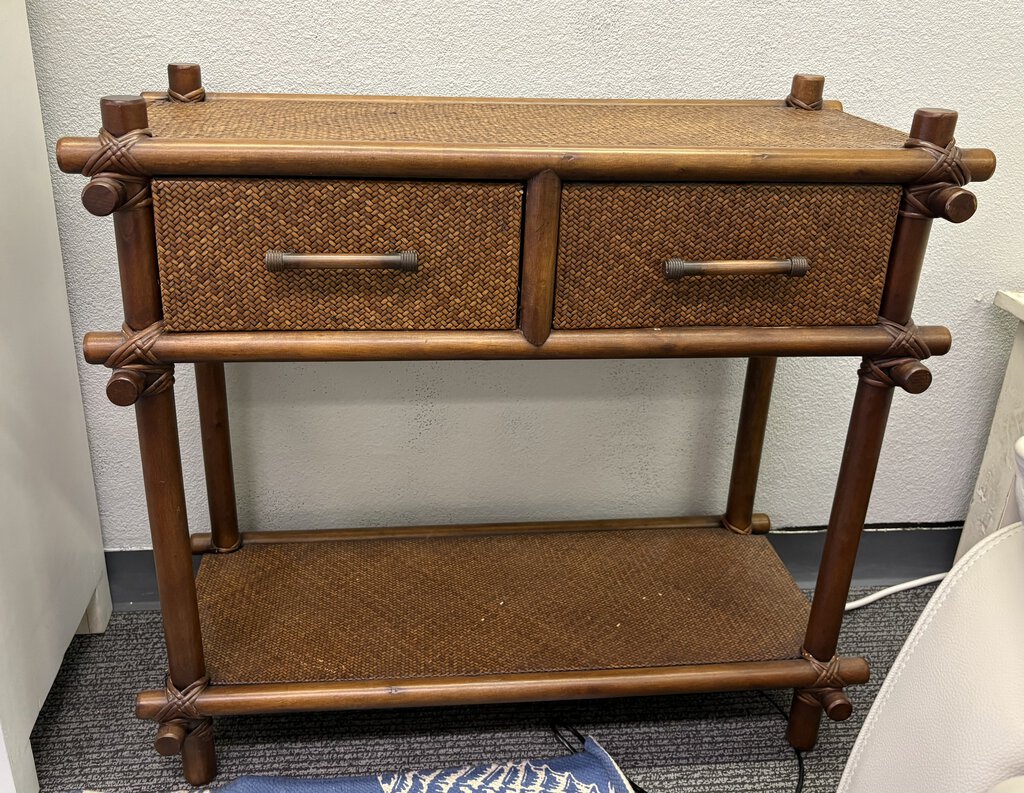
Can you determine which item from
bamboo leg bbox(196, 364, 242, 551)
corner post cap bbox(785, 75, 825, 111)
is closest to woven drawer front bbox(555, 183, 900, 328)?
corner post cap bbox(785, 75, 825, 111)

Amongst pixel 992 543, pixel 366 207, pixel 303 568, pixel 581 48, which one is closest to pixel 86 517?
pixel 303 568

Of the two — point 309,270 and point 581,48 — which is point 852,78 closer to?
point 581,48

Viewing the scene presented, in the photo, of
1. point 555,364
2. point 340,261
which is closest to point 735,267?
point 340,261

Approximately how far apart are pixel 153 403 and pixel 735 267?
1.75 ft

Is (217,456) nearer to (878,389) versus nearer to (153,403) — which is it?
(153,403)

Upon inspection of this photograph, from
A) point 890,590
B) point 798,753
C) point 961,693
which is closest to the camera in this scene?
point 961,693

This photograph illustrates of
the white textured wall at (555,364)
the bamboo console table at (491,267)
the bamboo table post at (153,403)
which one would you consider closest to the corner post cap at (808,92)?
the bamboo console table at (491,267)

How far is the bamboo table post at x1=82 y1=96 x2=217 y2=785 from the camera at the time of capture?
808 millimetres

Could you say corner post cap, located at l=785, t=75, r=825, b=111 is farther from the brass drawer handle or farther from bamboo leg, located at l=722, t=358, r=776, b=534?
the brass drawer handle

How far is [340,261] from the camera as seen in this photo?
0.86 metres

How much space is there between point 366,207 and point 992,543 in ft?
1.84

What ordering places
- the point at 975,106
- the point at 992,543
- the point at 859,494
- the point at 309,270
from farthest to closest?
the point at 975,106 < the point at 859,494 < the point at 309,270 < the point at 992,543

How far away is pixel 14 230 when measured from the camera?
1.08 meters

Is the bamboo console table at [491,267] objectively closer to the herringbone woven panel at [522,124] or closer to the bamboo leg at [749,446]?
the herringbone woven panel at [522,124]
